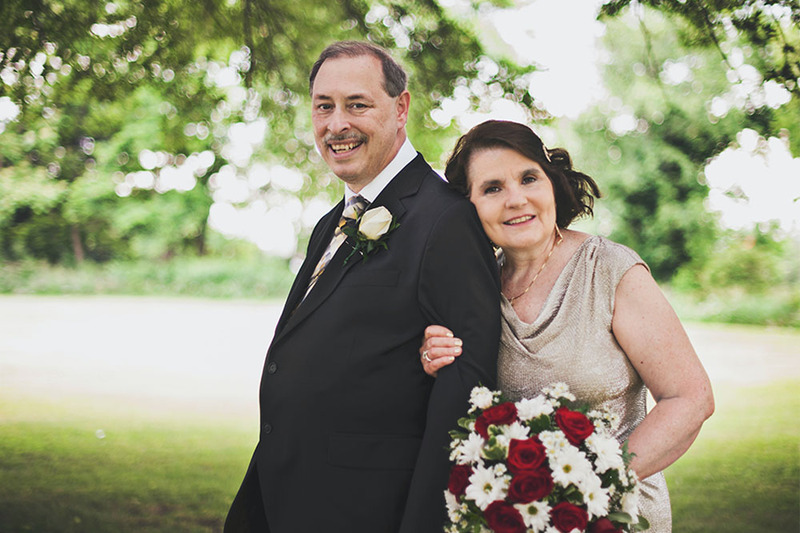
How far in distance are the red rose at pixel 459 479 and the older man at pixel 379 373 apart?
118 mm

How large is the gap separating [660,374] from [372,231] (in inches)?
44.5

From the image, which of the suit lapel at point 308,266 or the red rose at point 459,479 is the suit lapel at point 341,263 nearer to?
the suit lapel at point 308,266

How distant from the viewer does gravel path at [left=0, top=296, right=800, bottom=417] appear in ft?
42.1

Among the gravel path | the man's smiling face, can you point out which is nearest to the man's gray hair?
the man's smiling face

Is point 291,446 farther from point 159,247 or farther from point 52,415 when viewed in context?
point 159,247

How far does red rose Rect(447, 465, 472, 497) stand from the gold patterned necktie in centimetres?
96

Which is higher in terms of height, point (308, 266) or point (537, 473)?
point (308, 266)

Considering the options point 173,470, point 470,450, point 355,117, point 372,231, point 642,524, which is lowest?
point 173,470

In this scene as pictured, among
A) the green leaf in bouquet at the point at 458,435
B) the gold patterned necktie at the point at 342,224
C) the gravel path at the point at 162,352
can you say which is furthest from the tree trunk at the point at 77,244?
the green leaf in bouquet at the point at 458,435

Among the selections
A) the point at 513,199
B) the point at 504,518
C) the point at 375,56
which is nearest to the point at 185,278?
the point at 375,56

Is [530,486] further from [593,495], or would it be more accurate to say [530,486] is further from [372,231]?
[372,231]

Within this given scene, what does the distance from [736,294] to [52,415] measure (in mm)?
21645

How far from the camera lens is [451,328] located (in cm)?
230

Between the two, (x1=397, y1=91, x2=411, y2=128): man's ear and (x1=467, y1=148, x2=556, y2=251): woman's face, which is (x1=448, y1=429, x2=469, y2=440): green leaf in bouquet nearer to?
(x1=467, y1=148, x2=556, y2=251): woman's face
